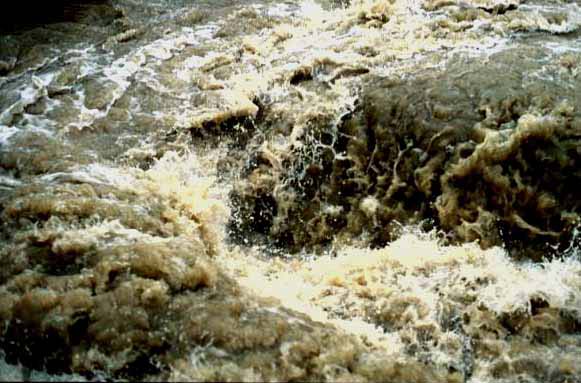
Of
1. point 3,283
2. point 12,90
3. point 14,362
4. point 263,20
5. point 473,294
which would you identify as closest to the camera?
point 14,362

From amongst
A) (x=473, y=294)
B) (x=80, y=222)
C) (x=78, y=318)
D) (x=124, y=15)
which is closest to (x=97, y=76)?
(x=124, y=15)

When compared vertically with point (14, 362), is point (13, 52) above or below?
above

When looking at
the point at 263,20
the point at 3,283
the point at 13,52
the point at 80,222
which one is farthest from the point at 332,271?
the point at 13,52

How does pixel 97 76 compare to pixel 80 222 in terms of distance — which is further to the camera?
pixel 97 76

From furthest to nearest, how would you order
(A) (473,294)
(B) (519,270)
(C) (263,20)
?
(C) (263,20)
(B) (519,270)
(A) (473,294)

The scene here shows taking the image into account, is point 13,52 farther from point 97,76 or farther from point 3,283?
point 3,283

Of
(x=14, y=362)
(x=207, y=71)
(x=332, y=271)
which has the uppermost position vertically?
(x=207, y=71)

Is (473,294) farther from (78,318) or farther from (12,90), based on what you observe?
(12,90)
